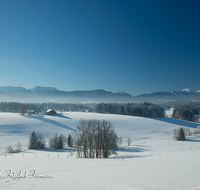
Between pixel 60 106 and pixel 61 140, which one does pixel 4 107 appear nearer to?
pixel 60 106

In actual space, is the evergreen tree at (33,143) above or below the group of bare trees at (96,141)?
below

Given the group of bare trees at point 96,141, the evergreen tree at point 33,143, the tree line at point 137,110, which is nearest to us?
the group of bare trees at point 96,141

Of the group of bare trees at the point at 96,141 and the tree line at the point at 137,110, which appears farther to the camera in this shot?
the tree line at the point at 137,110

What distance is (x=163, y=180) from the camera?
293 inches

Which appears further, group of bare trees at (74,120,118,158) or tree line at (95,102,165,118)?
tree line at (95,102,165,118)

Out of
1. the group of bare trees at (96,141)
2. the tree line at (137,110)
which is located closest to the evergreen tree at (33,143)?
the group of bare trees at (96,141)

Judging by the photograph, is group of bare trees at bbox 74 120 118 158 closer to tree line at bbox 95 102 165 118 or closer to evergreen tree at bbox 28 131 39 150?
evergreen tree at bbox 28 131 39 150

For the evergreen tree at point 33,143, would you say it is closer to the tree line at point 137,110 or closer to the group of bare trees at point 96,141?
the group of bare trees at point 96,141

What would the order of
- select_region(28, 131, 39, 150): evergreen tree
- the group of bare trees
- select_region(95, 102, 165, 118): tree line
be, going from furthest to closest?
select_region(95, 102, 165, 118): tree line
select_region(28, 131, 39, 150): evergreen tree
the group of bare trees

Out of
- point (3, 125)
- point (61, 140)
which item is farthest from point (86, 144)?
point (3, 125)

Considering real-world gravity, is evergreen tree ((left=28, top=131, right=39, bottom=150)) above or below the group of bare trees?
below

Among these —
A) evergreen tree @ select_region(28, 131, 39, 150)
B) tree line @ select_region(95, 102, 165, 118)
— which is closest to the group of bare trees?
evergreen tree @ select_region(28, 131, 39, 150)

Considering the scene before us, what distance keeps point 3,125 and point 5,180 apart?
64.4 metres

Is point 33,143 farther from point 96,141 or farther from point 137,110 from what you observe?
point 137,110
